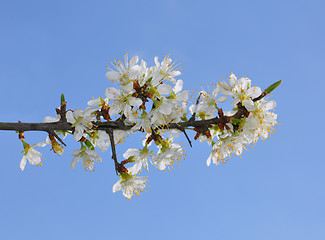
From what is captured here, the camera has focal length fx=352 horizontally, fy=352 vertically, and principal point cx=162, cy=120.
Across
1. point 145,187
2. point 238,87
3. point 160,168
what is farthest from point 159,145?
point 238,87

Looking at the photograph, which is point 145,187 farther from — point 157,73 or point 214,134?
point 157,73

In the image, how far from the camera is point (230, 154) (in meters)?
3.90

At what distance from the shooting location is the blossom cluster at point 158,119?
3.37 meters

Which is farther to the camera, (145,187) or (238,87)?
(145,187)

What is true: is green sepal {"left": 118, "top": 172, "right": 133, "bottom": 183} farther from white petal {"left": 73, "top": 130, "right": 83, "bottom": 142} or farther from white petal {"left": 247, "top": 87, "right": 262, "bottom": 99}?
white petal {"left": 247, "top": 87, "right": 262, "bottom": 99}

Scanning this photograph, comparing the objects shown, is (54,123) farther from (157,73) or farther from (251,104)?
(251,104)

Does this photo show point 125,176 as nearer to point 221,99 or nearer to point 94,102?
point 94,102

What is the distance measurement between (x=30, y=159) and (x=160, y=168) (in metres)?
1.47

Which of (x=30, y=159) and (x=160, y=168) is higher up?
(x=30, y=159)

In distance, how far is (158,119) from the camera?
11.2ft

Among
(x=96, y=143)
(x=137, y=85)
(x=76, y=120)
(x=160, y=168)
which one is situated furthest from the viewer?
(x=96, y=143)

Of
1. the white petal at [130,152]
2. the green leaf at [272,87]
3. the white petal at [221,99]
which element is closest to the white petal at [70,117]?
the white petal at [130,152]

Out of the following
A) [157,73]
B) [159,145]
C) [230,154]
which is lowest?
[230,154]

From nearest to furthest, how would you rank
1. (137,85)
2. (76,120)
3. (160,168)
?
(137,85) → (76,120) → (160,168)
